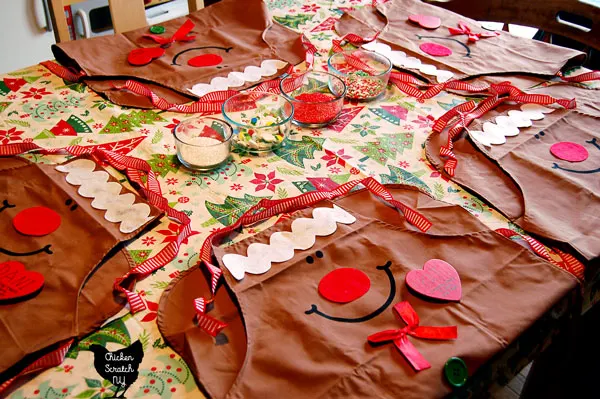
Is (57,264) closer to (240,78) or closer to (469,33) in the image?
(240,78)

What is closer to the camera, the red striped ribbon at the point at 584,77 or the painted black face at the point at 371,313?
the painted black face at the point at 371,313

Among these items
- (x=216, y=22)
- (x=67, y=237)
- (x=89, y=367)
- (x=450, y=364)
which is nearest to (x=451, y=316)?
(x=450, y=364)

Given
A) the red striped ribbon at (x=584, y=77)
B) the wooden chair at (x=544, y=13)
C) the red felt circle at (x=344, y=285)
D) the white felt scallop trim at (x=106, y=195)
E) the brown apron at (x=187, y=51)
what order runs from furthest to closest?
1. the wooden chair at (x=544, y=13)
2. the red striped ribbon at (x=584, y=77)
3. the brown apron at (x=187, y=51)
4. the white felt scallop trim at (x=106, y=195)
5. the red felt circle at (x=344, y=285)

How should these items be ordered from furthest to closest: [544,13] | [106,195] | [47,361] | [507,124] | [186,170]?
1. [544,13]
2. [507,124]
3. [186,170]
4. [106,195]
5. [47,361]

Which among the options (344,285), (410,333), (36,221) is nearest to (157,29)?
(36,221)

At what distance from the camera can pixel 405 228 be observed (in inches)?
36.4

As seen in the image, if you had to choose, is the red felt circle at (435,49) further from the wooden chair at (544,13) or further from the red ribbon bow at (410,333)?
the red ribbon bow at (410,333)

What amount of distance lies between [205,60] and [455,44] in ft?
2.19

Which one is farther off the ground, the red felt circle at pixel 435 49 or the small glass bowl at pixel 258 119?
the red felt circle at pixel 435 49

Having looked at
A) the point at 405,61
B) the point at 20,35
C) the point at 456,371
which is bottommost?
the point at 20,35

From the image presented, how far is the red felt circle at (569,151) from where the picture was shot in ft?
3.60

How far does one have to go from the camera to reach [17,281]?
2.55 feet

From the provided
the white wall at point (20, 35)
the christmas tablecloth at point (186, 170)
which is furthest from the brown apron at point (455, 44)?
the white wall at point (20, 35)

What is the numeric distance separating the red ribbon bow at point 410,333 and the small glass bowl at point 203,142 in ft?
1.51
